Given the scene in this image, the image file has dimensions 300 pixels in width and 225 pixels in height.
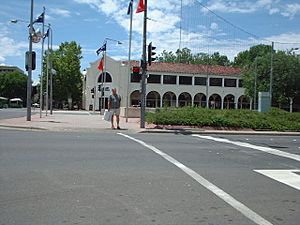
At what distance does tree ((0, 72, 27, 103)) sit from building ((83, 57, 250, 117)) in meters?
34.4

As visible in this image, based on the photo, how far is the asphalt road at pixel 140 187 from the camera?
19.2 ft

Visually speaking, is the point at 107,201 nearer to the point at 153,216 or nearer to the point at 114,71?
the point at 153,216

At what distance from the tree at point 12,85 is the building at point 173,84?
34.4 metres

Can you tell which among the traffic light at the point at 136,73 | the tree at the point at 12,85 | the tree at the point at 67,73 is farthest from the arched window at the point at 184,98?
the traffic light at the point at 136,73

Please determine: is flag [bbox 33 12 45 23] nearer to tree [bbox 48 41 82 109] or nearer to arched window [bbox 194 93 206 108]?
arched window [bbox 194 93 206 108]

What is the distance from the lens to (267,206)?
6.60 metres

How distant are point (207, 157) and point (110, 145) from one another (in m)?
3.38

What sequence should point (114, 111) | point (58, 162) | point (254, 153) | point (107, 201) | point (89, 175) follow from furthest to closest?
point (114, 111) < point (254, 153) < point (58, 162) < point (89, 175) < point (107, 201)

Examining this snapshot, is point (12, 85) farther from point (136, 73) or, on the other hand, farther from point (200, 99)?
point (136, 73)

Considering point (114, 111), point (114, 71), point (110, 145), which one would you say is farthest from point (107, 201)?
point (114, 71)

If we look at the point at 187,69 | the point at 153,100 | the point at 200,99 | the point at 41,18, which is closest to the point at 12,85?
the point at 153,100

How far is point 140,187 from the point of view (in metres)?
7.58

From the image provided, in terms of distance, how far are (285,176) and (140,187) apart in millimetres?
3501

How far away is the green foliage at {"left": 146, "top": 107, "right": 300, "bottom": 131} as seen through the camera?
23328mm
